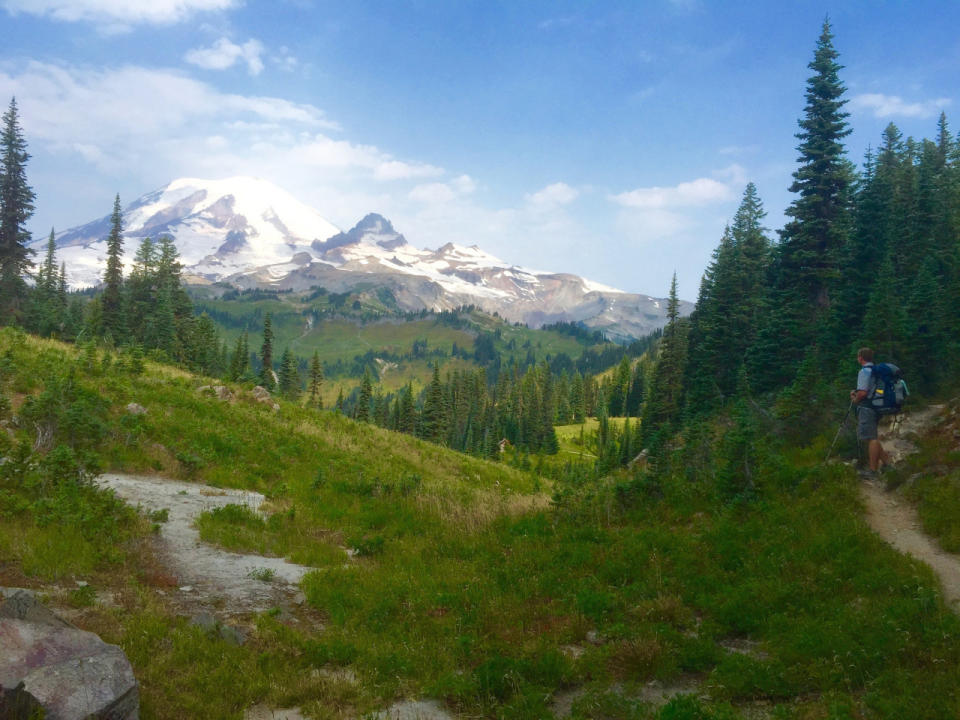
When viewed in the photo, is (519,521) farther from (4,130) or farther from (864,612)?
(4,130)

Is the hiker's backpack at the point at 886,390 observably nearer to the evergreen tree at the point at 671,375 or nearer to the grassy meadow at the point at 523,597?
the grassy meadow at the point at 523,597

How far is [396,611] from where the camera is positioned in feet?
32.1

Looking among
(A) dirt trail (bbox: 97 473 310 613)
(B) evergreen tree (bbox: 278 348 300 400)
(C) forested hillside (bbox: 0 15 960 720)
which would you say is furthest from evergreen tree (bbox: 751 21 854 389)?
(B) evergreen tree (bbox: 278 348 300 400)

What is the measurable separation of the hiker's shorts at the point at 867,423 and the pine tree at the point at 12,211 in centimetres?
7121

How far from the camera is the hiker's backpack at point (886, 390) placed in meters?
13.5

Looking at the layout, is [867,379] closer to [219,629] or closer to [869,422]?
[869,422]

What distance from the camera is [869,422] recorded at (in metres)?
13.7

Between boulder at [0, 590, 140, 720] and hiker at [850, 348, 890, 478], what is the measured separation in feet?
50.6

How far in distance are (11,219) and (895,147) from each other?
291ft

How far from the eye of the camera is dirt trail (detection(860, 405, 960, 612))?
8945 mm

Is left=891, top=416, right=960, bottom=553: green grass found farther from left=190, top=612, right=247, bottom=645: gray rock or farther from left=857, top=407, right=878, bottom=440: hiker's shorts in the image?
left=190, top=612, right=247, bottom=645: gray rock

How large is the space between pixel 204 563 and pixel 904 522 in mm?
14525

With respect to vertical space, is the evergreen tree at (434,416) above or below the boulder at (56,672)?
below

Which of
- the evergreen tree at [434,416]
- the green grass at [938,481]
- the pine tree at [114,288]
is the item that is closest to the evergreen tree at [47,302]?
the pine tree at [114,288]
